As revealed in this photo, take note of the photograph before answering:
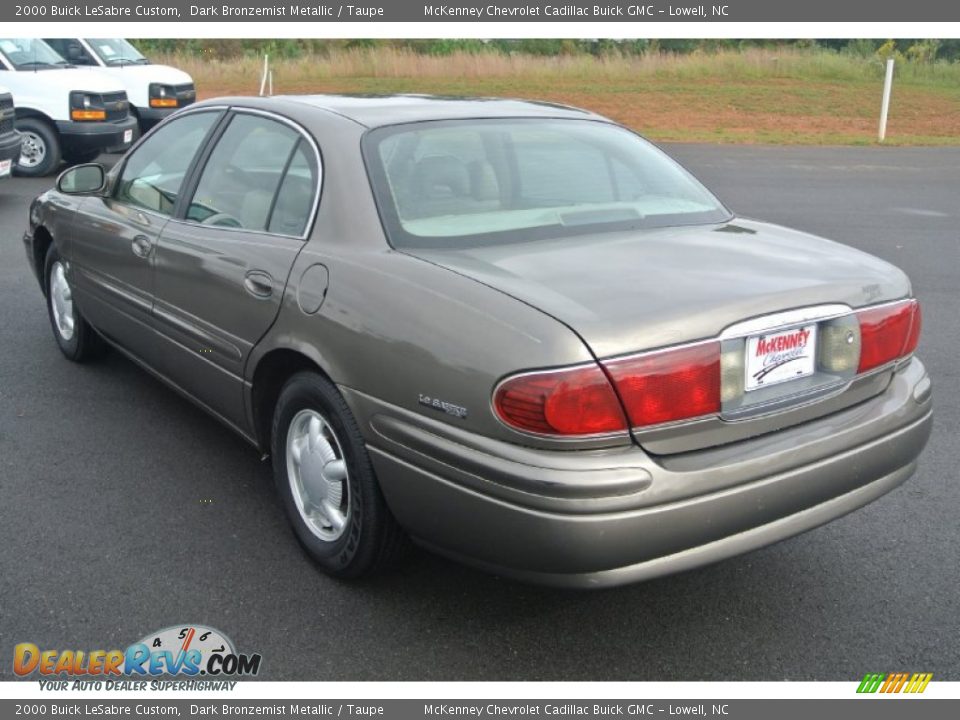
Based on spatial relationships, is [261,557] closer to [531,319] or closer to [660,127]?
[531,319]

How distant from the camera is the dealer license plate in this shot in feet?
9.07

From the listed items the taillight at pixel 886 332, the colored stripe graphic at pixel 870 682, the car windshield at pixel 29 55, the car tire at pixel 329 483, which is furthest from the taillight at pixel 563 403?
the car windshield at pixel 29 55

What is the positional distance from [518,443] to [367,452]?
60 cm

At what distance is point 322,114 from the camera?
12.3ft

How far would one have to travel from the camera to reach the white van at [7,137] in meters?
10.9

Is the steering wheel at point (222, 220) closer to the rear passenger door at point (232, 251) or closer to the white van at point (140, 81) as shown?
the rear passenger door at point (232, 251)

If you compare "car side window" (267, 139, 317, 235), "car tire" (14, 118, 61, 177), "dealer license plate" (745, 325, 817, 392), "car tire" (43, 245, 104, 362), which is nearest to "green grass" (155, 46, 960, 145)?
"car tire" (14, 118, 61, 177)

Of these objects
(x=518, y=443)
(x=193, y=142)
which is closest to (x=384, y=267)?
(x=518, y=443)

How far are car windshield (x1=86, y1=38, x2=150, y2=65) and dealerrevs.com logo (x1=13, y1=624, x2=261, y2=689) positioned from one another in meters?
14.9

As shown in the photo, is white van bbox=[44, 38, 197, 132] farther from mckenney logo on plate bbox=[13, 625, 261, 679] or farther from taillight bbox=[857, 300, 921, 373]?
taillight bbox=[857, 300, 921, 373]

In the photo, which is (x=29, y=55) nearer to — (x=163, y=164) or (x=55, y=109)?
(x=55, y=109)

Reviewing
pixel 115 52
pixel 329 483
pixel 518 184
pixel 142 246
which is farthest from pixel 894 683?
pixel 115 52

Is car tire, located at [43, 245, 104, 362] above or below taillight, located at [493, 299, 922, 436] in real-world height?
below

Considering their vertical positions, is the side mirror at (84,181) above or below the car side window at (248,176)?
below
